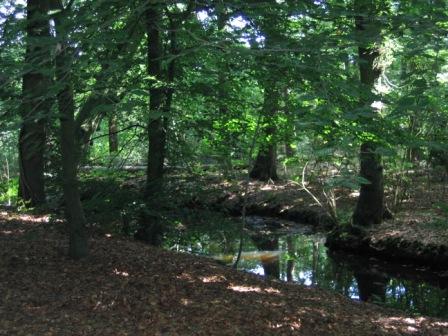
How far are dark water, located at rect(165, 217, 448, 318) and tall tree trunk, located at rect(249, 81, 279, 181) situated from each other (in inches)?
85.9

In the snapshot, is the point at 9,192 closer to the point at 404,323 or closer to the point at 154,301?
the point at 154,301

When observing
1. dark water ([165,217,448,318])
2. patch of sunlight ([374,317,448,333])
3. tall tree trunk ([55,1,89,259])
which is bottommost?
dark water ([165,217,448,318])

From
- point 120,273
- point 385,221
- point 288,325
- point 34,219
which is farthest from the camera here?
point 385,221

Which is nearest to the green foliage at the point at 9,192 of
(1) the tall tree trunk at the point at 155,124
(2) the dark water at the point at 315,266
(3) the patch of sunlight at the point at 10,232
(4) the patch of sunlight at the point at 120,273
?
(2) the dark water at the point at 315,266

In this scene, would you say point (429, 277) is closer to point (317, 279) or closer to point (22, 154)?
point (317, 279)

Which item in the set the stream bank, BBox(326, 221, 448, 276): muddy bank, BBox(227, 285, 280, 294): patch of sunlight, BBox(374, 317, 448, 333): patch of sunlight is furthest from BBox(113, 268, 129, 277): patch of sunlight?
BBox(326, 221, 448, 276): muddy bank

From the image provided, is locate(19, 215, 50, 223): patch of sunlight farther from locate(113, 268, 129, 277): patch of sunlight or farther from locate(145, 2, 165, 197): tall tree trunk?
locate(113, 268, 129, 277): patch of sunlight

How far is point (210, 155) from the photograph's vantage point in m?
11.2

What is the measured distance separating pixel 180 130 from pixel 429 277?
6.34 m

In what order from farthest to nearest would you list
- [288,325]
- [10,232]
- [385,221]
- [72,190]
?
[385,221] < [10,232] < [72,190] < [288,325]

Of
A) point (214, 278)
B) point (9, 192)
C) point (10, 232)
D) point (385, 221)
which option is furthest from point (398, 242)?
point (9, 192)

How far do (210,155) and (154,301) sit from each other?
5.34 m

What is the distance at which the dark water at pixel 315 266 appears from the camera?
32.0 ft

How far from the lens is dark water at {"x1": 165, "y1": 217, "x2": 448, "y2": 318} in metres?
9.77
